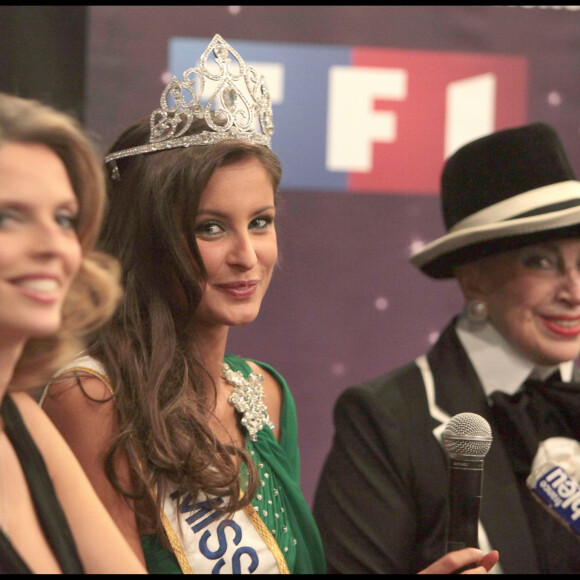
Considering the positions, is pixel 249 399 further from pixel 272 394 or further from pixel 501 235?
pixel 501 235

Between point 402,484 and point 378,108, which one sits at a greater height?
point 378,108

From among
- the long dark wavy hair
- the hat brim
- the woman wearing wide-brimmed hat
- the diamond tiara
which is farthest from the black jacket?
the diamond tiara

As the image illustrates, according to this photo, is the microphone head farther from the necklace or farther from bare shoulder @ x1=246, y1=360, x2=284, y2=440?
bare shoulder @ x1=246, y1=360, x2=284, y2=440

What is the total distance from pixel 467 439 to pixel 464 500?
0.30 feet

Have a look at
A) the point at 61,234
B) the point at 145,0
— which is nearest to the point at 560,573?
the point at 61,234

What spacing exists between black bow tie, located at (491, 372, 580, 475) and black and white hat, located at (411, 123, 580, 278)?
0.34m

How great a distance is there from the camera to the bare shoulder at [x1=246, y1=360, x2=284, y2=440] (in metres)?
2.11

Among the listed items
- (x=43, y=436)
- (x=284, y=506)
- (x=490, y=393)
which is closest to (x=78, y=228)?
(x=43, y=436)

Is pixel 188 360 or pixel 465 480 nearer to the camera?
pixel 465 480

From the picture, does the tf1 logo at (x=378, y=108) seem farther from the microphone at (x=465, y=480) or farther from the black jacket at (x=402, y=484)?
the microphone at (x=465, y=480)

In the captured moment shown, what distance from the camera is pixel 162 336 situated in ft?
5.74

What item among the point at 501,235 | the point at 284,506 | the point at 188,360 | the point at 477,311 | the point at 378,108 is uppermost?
the point at 378,108

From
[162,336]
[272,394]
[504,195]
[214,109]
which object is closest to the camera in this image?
[162,336]

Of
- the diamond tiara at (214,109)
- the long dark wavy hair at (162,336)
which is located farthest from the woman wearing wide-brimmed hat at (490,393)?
the diamond tiara at (214,109)
